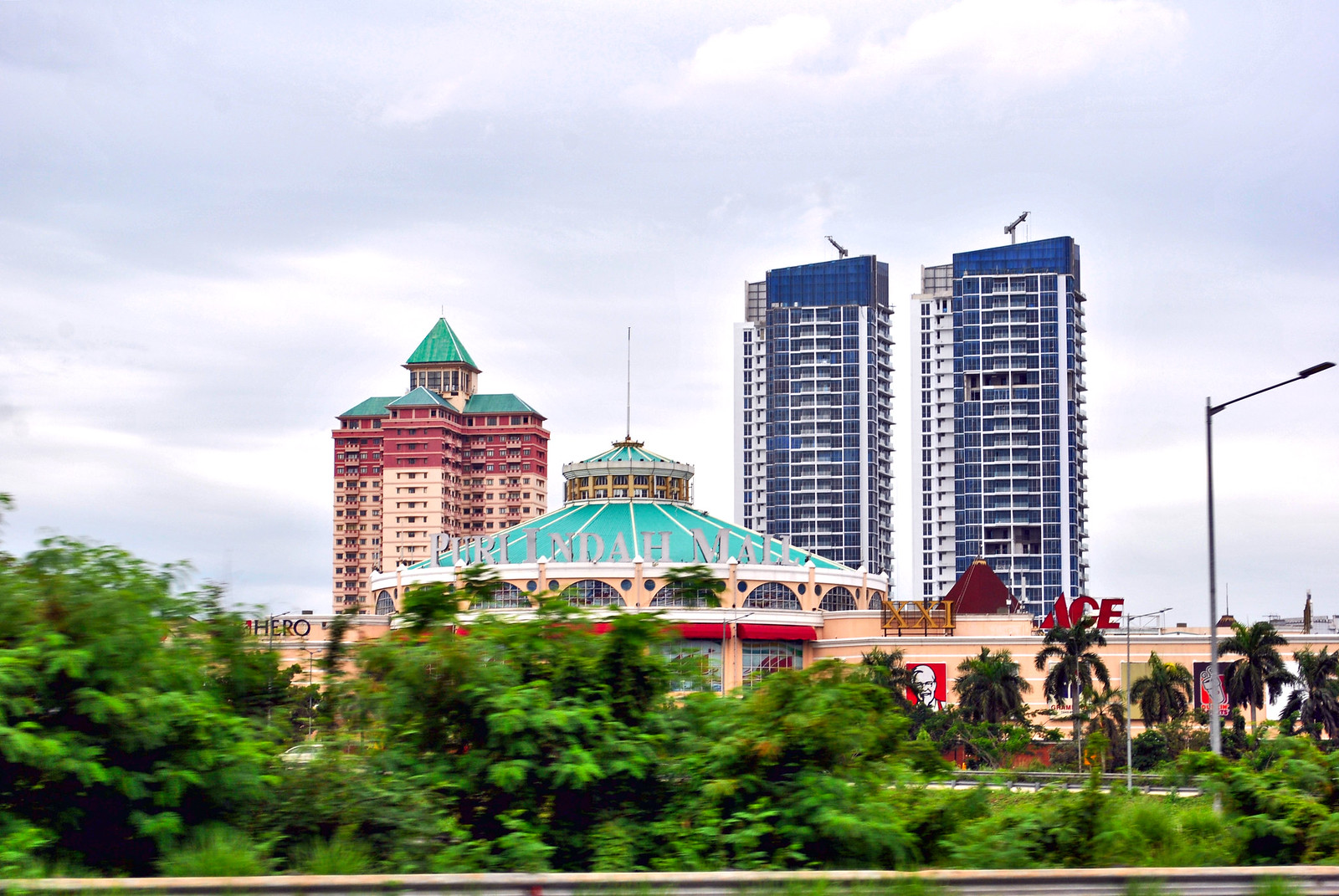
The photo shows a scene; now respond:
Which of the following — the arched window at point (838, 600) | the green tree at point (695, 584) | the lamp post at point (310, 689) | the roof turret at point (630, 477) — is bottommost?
the arched window at point (838, 600)

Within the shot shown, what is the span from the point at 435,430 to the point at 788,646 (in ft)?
317

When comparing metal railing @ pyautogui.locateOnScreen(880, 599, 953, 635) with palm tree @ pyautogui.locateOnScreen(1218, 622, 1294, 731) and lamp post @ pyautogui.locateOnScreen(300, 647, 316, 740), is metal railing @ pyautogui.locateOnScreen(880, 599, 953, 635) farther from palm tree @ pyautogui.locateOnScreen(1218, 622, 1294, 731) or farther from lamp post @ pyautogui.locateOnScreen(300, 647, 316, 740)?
lamp post @ pyautogui.locateOnScreen(300, 647, 316, 740)

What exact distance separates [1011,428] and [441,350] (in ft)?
273

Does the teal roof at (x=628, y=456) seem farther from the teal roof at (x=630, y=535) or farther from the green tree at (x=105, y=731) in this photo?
the green tree at (x=105, y=731)

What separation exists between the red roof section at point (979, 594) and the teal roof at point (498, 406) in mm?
93276

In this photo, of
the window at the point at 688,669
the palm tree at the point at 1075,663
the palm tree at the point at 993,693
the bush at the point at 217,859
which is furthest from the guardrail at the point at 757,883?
the palm tree at the point at 993,693

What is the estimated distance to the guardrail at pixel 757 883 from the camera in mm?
9383

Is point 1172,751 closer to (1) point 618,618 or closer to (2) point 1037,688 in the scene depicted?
(2) point 1037,688

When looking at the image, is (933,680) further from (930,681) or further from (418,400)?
(418,400)

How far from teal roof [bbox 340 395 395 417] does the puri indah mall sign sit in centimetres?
8800

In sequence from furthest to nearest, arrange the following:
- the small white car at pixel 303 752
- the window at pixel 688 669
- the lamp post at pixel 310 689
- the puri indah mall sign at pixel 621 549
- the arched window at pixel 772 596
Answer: the puri indah mall sign at pixel 621 549 < the arched window at pixel 772 596 < the window at pixel 688 669 < the lamp post at pixel 310 689 < the small white car at pixel 303 752

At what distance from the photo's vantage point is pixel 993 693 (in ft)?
234

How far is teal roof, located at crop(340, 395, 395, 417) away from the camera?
18200 cm

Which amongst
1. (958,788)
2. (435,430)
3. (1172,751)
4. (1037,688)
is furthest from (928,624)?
(435,430)
